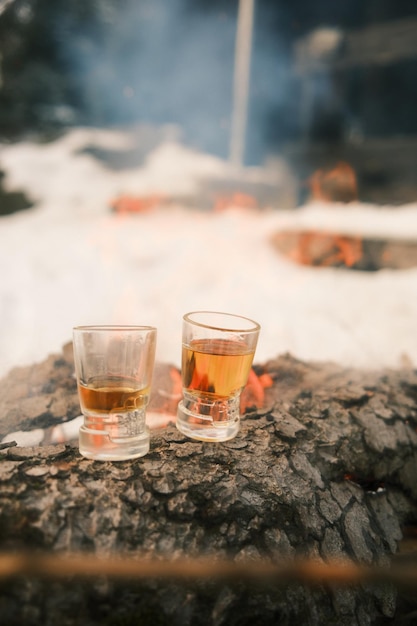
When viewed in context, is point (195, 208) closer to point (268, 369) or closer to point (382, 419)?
point (268, 369)

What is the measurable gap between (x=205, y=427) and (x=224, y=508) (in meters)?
0.24

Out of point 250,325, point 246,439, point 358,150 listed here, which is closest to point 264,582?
point 246,439

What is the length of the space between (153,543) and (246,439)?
0.47m

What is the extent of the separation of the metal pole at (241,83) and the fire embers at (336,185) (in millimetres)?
1144

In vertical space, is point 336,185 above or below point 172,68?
below

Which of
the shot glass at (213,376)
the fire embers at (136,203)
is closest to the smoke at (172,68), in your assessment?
the fire embers at (136,203)

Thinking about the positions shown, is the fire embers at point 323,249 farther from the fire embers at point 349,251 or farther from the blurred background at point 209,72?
the blurred background at point 209,72

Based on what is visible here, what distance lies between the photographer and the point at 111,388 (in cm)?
126

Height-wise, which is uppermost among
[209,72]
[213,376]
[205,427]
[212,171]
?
[209,72]

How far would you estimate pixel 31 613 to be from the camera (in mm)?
998

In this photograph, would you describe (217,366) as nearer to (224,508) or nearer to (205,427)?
(205,427)

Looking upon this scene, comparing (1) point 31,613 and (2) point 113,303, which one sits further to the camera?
(2) point 113,303

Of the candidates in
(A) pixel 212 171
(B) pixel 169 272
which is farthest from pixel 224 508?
(A) pixel 212 171

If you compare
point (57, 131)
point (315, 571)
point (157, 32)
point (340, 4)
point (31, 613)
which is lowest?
point (315, 571)
